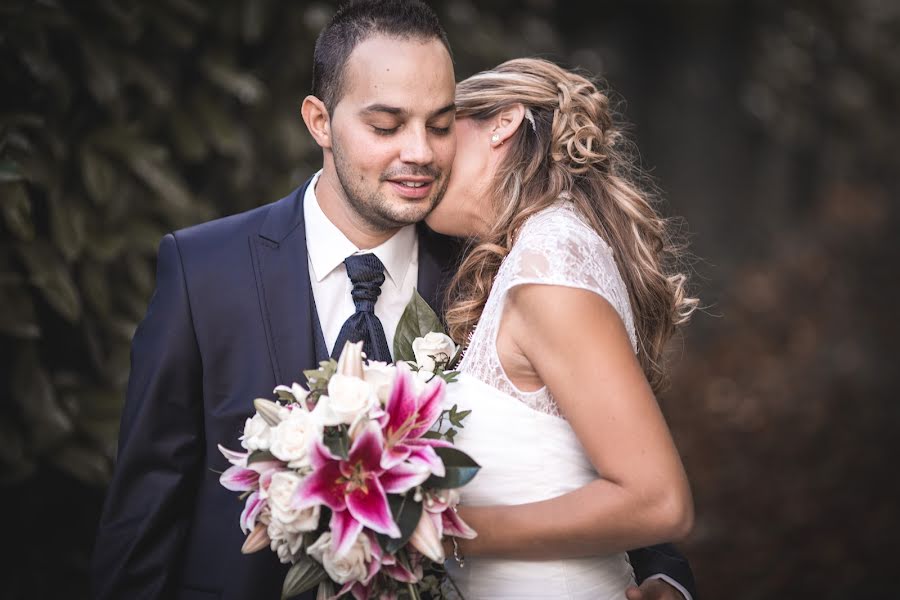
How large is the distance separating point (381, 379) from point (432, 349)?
1.08ft

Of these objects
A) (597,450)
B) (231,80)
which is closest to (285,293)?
(597,450)

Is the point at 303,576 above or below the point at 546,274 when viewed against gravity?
below

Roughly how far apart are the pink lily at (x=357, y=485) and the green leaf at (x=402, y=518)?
0.03 m

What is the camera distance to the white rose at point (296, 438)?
6.42 feet

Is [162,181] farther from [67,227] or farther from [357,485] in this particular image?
[357,485]

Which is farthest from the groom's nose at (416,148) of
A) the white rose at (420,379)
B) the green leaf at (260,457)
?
the green leaf at (260,457)

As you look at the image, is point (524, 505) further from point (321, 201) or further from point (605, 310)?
point (321, 201)

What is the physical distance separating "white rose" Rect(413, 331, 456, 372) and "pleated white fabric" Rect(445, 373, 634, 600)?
0.13 m

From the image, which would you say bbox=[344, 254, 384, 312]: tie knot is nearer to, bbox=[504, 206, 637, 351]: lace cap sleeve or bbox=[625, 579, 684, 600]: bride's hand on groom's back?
bbox=[504, 206, 637, 351]: lace cap sleeve

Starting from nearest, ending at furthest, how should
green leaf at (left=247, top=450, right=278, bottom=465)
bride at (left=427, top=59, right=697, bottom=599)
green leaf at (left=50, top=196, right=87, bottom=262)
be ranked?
green leaf at (left=247, top=450, right=278, bottom=465) → bride at (left=427, top=59, right=697, bottom=599) → green leaf at (left=50, top=196, right=87, bottom=262)

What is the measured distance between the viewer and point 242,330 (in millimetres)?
2566

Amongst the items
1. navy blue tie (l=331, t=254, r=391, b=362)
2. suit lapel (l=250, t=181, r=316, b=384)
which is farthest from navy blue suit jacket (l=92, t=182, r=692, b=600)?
navy blue tie (l=331, t=254, r=391, b=362)

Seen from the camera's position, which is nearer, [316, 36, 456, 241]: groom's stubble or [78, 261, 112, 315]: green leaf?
[316, 36, 456, 241]: groom's stubble

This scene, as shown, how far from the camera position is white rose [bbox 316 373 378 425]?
1.96 meters
